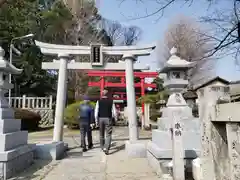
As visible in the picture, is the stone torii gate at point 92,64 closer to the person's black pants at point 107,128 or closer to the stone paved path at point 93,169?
the person's black pants at point 107,128

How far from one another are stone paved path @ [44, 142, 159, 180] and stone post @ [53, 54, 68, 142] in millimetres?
1229

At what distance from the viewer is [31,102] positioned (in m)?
22.9

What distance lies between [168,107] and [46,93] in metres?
22.1

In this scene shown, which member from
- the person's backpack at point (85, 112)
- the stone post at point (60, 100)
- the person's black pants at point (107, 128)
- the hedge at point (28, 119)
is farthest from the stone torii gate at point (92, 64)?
the hedge at point (28, 119)

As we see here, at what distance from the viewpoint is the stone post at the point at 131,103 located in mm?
8180

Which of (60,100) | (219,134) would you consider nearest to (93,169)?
(60,100)

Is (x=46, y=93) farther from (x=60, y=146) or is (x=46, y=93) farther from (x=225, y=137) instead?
(x=225, y=137)

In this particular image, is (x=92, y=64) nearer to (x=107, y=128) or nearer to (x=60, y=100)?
(x=60, y=100)

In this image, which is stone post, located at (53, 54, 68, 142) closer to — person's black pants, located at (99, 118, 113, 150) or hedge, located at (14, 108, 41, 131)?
person's black pants, located at (99, 118, 113, 150)

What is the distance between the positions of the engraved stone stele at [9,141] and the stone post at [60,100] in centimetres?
208

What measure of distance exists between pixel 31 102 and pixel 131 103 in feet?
54.9

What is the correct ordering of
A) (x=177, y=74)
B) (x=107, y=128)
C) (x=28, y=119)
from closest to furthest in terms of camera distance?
1. (x=177, y=74)
2. (x=107, y=128)
3. (x=28, y=119)

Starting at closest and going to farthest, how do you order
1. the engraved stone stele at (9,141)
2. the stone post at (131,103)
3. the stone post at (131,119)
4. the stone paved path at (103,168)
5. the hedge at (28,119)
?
the engraved stone stele at (9,141) → the stone paved path at (103,168) → the stone post at (131,119) → the stone post at (131,103) → the hedge at (28,119)

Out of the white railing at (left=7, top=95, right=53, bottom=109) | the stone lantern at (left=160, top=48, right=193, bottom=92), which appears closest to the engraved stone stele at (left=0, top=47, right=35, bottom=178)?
the stone lantern at (left=160, top=48, right=193, bottom=92)
